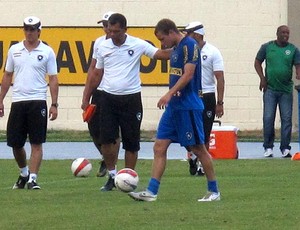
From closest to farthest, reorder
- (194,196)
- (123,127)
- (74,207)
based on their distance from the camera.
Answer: (74,207), (194,196), (123,127)

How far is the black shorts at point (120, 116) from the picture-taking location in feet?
44.0

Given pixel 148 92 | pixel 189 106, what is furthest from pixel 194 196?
pixel 148 92

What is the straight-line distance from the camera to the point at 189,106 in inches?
474

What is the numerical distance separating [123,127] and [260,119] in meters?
12.2

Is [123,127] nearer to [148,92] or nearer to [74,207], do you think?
[74,207]

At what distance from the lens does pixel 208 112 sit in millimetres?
15992

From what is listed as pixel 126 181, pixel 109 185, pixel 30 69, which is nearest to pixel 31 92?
pixel 30 69

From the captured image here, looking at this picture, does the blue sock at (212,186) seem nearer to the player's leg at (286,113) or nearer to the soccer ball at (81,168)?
the soccer ball at (81,168)

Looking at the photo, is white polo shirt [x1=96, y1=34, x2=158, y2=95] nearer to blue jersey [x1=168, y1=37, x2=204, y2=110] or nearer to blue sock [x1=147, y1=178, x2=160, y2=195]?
blue jersey [x1=168, y1=37, x2=204, y2=110]

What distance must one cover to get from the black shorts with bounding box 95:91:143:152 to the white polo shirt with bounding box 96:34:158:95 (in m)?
0.08

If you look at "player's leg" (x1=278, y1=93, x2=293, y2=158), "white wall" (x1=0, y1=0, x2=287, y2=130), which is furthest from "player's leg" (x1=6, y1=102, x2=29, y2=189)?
"white wall" (x1=0, y1=0, x2=287, y2=130)

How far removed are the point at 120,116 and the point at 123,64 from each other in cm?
58

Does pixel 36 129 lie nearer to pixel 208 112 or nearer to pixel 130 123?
pixel 130 123

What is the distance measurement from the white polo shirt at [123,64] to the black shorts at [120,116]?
8 cm
